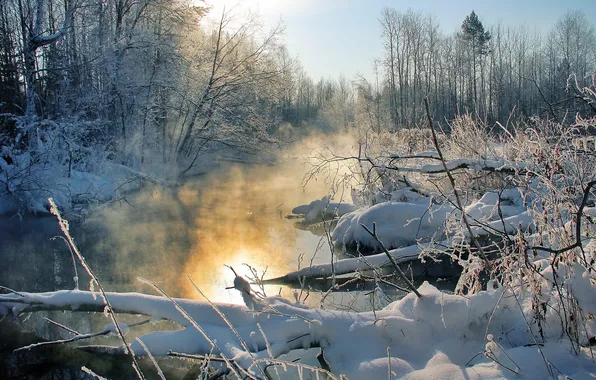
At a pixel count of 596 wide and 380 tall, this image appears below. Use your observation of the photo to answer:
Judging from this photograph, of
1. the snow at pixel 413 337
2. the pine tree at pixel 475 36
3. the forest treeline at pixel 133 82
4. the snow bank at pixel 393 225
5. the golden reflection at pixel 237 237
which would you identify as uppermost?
the pine tree at pixel 475 36

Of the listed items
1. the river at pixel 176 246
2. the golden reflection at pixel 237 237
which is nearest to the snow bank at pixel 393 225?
the river at pixel 176 246

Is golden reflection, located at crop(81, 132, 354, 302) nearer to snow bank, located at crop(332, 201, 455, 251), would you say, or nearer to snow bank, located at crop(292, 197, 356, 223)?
snow bank, located at crop(292, 197, 356, 223)

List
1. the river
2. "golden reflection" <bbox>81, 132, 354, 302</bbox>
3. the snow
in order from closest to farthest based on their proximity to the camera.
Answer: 1. the snow
2. the river
3. "golden reflection" <bbox>81, 132, 354, 302</bbox>

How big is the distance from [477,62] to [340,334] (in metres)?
38.2

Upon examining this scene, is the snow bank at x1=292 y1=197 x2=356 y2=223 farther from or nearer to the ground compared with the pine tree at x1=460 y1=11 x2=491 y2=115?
nearer to the ground

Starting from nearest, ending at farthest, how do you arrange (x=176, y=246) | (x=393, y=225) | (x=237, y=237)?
(x=393, y=225) → (x=176, y=246) → (x=237, y=237)

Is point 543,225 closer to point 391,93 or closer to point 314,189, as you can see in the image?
point 314,189

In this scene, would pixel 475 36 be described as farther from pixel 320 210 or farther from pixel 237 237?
pixel 237 237

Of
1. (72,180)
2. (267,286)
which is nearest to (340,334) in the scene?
(267,286)

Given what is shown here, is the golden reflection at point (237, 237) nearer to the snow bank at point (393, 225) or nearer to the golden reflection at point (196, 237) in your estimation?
the golden reflection at point (196, 237)

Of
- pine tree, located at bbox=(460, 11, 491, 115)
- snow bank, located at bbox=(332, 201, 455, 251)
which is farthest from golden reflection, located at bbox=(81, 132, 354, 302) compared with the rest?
pine tree, located at bbox=(460, 11, 491, 115)

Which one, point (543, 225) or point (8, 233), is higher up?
point (543, 225)

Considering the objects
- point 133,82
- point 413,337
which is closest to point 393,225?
point 413,337

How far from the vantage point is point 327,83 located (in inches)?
2149
